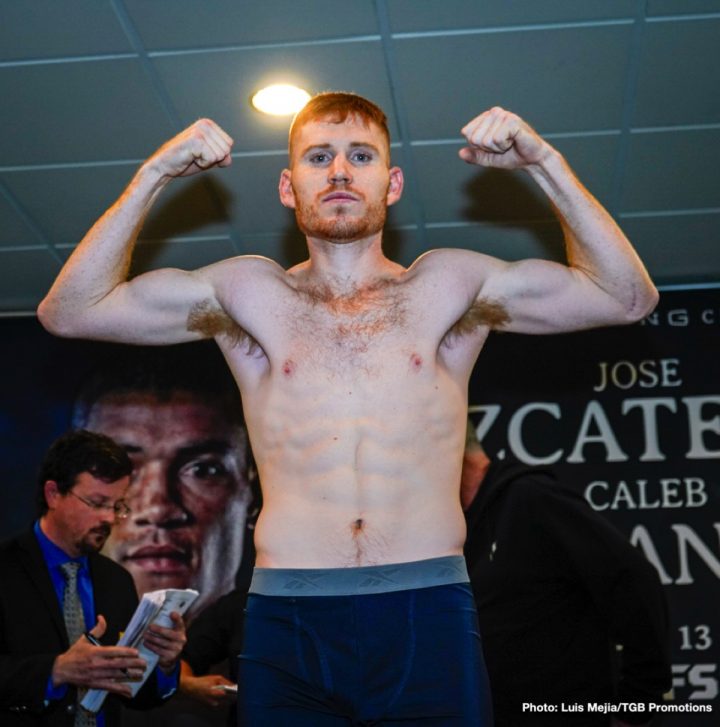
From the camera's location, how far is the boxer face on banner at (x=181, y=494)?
486cm

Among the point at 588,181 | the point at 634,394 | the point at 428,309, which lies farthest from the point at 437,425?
the point at 634,394

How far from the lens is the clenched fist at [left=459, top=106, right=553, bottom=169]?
6.78ft

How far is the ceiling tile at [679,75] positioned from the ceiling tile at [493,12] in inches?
6.8

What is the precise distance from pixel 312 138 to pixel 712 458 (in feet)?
10.3

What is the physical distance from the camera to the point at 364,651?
1.87 metres

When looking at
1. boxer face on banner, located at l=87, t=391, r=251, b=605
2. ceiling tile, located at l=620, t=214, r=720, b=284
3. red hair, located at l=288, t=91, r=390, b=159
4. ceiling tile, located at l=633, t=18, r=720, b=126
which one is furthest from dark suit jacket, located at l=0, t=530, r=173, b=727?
ceiling tile, located at l=620, t=214, r=720, b=284

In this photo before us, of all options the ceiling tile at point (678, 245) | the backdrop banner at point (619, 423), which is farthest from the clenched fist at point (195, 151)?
the backdrop banner at point (619, 423)

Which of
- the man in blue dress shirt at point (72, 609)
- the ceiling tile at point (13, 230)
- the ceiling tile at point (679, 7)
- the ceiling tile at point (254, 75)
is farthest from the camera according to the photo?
the ceiling tile at point (13, 230)

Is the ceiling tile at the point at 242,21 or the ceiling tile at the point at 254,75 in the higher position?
the ceiling tile at the point at 254,75

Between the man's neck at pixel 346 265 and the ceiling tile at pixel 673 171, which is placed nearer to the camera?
the man's neck at pixel 346 265

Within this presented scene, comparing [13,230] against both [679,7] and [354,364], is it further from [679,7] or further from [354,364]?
[354,364]

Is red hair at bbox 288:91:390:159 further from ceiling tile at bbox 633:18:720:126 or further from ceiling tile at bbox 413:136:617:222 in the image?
ceiling tile at bbox 413:136:617:222

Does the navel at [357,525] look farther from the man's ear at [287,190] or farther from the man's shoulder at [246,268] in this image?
the man's ear at [287,190]

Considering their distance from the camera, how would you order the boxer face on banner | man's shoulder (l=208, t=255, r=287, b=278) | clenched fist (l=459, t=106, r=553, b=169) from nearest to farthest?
clenched fist (l=459, t=106, r=553, b=169), man's shoulder (l=208, t=255, r=287, b=278), the boxer face on banner
